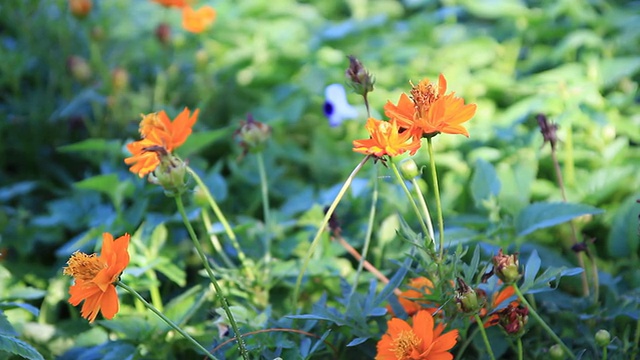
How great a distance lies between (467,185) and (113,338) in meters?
0.78

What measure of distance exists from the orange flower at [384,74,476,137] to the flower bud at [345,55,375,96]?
14cm

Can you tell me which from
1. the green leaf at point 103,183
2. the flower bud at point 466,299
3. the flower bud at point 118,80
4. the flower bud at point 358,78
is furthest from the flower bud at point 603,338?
the flower bud at point 118,80

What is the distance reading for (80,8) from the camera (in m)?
1.86

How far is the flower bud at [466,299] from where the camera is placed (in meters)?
0.84

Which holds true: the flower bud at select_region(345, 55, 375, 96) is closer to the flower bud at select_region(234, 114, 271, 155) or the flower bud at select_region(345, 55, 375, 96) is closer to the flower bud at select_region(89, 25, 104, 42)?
the flower bud at select_region(234, 114, 271, 155)

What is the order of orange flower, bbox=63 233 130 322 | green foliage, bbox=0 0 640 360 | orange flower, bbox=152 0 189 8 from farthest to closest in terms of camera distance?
orange flower, bbox=152 0 189 8
green foliage, bbox=0 0 640 360
orange flower, bbox=63 233 130 322

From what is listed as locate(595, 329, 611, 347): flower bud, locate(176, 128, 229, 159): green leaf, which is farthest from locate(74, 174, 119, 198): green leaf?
locate(595, 329, 611, 347): flower bud

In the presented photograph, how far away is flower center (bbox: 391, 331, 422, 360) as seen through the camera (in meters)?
0.86

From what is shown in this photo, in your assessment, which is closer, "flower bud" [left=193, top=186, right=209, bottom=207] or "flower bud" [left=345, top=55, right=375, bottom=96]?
"flower bud" [left=345, top=55, right=375, bottom=96]

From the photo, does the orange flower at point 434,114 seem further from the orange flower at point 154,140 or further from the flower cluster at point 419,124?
the orange flower at point 154,140

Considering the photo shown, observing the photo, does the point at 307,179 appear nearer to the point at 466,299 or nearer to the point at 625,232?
the point at 625,232

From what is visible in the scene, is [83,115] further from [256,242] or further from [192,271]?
[256,242]

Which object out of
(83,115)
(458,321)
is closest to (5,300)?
(458,321)

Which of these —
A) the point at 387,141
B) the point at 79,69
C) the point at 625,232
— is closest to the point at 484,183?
the point at 625,232
